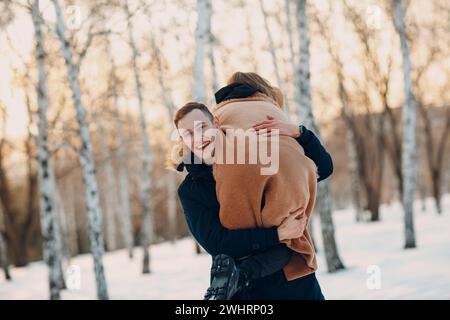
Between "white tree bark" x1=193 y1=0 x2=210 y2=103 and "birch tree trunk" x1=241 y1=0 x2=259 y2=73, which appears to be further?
"birch tree trunk" x1=241 y1=0 x2=259 y2=73

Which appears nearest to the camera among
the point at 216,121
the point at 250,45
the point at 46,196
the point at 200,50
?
the point at 216,121

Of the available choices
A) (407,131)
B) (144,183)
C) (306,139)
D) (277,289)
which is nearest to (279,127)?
(306,139)

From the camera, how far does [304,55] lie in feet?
33.2

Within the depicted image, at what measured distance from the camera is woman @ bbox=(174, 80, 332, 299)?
7.00 ft

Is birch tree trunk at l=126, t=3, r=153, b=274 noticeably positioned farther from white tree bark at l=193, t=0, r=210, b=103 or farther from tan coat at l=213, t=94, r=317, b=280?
tan coat at l=213, t=94, r=317, b=280

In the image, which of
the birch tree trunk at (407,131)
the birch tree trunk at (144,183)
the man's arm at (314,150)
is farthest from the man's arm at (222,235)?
the birch tree trunk at (144,183)

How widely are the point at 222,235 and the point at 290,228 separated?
0.25m

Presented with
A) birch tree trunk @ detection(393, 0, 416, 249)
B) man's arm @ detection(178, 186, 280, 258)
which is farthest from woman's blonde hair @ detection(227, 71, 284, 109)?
birch tree trunk @ detection(393, 0, 416, 249)

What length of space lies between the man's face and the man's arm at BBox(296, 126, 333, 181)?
0.37 meters

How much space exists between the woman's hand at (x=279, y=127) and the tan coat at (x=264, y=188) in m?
0.02

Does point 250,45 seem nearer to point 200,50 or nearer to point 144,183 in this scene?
point 144,183

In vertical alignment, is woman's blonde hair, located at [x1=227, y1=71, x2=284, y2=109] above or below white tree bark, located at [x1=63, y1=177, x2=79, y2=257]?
above

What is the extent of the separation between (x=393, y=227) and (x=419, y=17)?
25.7 ft

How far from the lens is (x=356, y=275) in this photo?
986 cm
